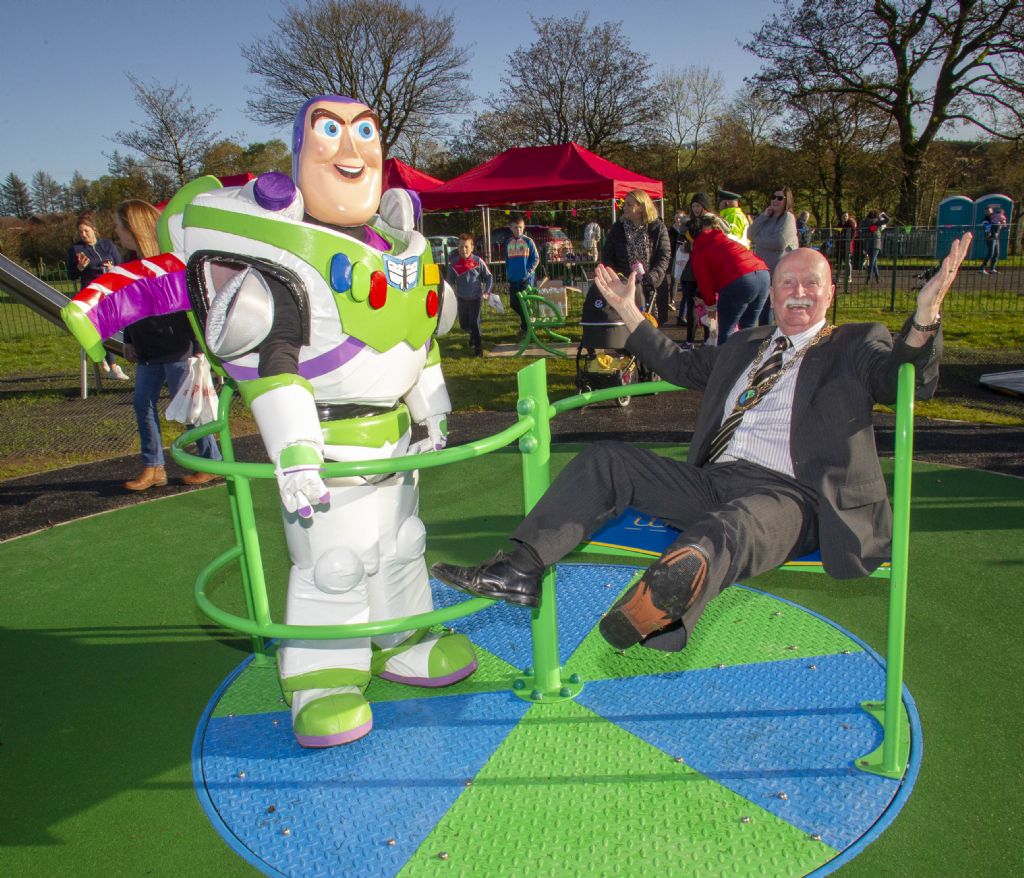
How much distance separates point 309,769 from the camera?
9.02 feet

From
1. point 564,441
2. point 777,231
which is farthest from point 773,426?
point 777,231

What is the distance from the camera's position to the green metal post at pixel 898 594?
2.30 meters

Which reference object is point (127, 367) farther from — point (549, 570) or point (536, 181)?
point (549, 570)

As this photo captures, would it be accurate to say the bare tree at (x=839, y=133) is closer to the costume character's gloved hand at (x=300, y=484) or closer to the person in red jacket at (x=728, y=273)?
the person in red jacket at (x=728, y=273)

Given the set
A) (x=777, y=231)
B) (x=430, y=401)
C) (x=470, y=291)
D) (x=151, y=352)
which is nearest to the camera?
(x=430, y=401)

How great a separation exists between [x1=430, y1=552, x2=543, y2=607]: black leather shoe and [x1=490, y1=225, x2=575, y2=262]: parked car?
1575 centimetres

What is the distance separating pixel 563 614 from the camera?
3760 mm

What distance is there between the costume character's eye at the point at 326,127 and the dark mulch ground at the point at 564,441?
12.0ft

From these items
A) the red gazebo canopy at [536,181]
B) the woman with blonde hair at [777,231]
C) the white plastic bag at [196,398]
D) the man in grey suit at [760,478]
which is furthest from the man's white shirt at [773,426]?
the red gazebo canopy at [536,181]

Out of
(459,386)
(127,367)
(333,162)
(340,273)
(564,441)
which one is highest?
(333,162)

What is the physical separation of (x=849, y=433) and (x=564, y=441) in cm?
416

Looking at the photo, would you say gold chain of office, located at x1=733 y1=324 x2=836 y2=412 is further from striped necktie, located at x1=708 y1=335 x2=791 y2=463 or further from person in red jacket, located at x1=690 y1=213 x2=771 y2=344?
person in red jacket, located at x1=690 y1=213 x2=771 y2=344

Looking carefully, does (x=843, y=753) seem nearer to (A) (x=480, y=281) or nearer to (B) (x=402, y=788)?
(B) (x=402, y=788)

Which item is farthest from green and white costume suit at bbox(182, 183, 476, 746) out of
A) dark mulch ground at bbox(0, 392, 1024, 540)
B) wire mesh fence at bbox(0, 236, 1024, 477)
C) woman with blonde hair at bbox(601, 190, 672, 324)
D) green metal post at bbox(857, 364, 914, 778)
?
woman with blonde hair at bbox(601, 190, 672, 324)
